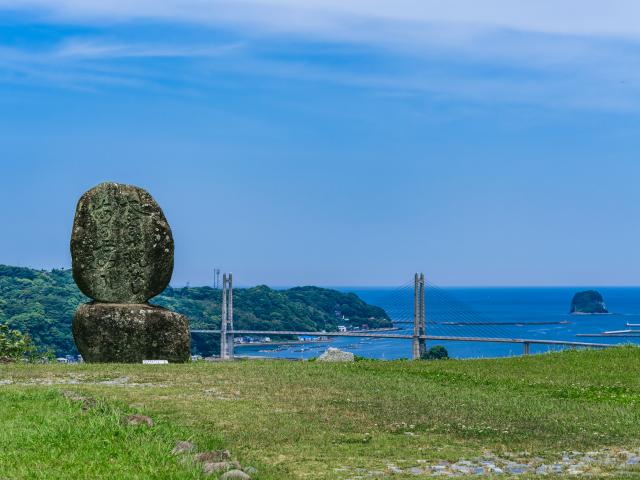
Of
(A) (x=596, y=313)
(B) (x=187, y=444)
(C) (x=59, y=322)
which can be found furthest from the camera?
(A) (x=596, y=313)

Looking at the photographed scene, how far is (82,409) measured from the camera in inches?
437

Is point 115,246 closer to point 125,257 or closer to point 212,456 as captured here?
point 125,257

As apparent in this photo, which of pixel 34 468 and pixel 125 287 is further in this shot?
pixel 125 287

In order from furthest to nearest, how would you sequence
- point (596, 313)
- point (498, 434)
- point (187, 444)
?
1. point (596, 313)
2. point (498, 434)
3. point (187, 444)

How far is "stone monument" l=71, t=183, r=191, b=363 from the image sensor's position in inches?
751

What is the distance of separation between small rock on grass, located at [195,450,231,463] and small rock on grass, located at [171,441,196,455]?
26cm

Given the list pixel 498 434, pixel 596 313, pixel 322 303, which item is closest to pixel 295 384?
pixel 498 434

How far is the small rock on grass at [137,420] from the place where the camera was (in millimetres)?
9862

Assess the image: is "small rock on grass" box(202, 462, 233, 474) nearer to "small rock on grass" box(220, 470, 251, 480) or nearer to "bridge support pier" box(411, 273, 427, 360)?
"small rock on grass" box(220, 470, 251, 480)

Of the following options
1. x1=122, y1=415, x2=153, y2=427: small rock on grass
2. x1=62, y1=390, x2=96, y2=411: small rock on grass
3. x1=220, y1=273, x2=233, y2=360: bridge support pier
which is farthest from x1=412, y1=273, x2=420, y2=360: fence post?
x1=122, y1=415, x2=153, y2=427: small rock on grass

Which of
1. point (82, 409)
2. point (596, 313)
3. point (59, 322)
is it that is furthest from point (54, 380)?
point (596, 313)

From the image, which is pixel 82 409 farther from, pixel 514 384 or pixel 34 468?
pixel 514 384

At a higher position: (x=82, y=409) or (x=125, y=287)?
(x=125, y=287)

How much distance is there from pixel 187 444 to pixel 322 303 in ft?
260
